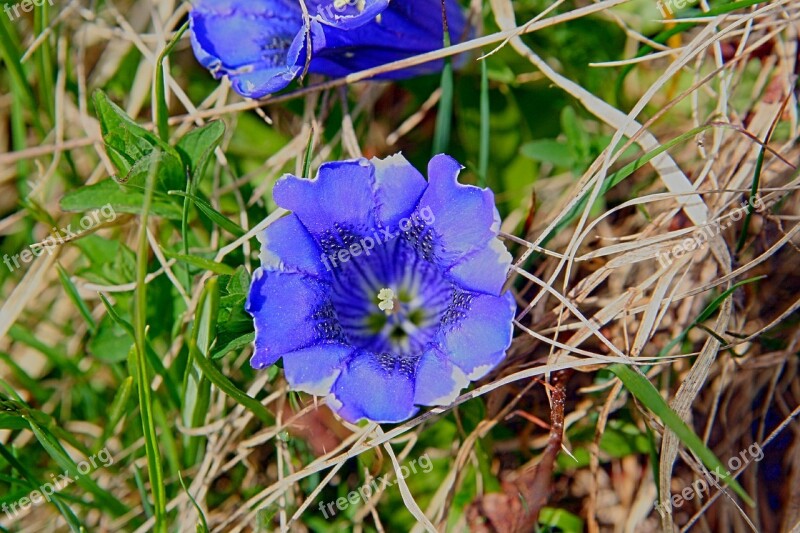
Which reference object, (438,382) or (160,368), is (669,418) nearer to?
(438,382)

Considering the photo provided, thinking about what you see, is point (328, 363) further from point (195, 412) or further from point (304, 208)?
point (195, 412)

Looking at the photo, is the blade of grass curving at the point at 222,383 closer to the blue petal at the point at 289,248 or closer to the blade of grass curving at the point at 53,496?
the blue petal at the point at 289,248

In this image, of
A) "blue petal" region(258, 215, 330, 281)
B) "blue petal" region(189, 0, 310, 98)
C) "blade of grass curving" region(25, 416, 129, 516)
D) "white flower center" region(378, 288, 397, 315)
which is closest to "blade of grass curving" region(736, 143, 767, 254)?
"white flower center" region(378, 288, 397, 315)

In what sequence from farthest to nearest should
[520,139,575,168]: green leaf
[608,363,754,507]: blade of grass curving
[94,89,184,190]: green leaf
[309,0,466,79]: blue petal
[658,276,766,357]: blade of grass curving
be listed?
[520,139,575,168]: green leaf → [309,0,466,79]: blue petal → [94,89,184,190]: green leaf → [658,276,766,357]: blade of grass curving → [608,363,754,507]: blade of grass curving

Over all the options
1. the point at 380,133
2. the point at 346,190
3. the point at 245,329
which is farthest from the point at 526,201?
the point at 245,329

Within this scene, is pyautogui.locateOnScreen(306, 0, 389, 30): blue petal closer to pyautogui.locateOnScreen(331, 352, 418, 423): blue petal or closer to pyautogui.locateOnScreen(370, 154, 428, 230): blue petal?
pyautogui.locateOnScreen(370, 154, 428, 230): blue petal

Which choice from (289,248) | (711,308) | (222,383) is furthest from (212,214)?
(711,308)

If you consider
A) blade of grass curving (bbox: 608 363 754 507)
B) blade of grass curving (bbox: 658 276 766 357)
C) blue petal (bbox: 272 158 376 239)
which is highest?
blue petal (bbox: 272 158 376 239)

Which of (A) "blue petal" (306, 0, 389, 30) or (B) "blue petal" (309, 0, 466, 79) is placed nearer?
(A) "blue petal" (306, 0, 389, 30)
